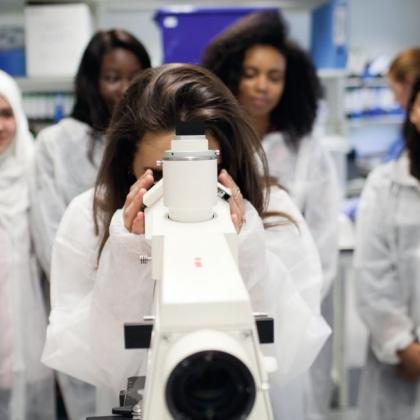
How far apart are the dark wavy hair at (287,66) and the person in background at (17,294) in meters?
0.62

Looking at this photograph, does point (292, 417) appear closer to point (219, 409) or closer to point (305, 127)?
point (219, 409)

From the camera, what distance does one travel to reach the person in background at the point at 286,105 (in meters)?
1.76

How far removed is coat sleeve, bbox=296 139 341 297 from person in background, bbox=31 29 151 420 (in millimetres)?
624

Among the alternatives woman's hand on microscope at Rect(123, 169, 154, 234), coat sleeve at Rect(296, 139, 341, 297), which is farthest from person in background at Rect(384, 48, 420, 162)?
woman's hand on microscope at Rect(123, 169, 154, 234)

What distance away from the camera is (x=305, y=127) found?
181 centimetres

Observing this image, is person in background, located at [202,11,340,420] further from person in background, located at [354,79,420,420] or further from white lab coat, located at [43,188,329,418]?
white lab coat, located at [43,188,329,418]

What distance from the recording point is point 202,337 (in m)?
0.45

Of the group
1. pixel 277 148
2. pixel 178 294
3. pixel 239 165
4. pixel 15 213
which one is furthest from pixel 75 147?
pixel 178 294

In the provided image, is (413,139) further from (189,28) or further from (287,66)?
(189,28)

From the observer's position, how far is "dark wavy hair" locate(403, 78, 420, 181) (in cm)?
162

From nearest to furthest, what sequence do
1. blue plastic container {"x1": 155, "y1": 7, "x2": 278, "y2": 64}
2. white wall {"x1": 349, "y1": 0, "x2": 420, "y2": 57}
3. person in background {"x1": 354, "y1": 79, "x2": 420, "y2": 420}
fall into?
person in background {"x1": 354, "y1": 79, "x2": 420, "y2": 420} < blue plastic container {"x1": 155, "y1": 7, "x2": 278, "y2": 64} < white wall {"x1": 349, "y1": 0, "x2": 420, "y2": 57}

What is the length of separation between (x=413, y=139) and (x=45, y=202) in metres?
1.05

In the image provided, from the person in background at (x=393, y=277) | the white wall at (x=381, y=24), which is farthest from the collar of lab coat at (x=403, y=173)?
the white wall at (x=381, y=24)

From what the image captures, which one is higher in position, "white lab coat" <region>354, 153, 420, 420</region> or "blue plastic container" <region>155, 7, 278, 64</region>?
"blue plastic container" <region>155, 7, 278, 64</region>
